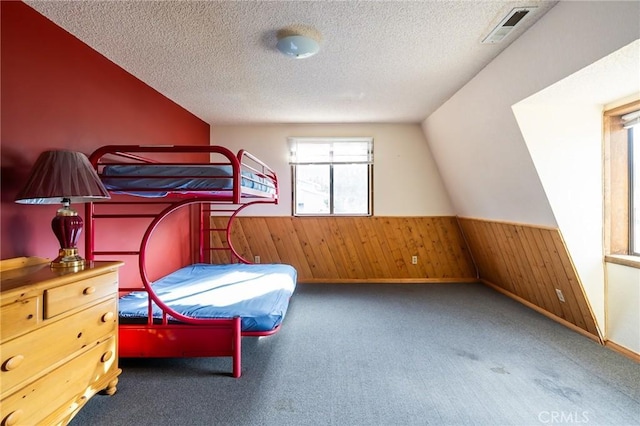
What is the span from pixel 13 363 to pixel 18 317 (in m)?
0.17

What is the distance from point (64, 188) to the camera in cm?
146

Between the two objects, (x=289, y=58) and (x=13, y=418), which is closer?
(x=13, y=418)

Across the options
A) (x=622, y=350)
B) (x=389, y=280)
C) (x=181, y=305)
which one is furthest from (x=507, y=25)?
(x=389, y=280)

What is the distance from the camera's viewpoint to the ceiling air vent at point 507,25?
5.47ft

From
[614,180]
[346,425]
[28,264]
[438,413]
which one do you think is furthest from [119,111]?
[614,180]

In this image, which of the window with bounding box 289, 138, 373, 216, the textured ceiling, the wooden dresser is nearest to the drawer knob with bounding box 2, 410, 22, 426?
the wooden dresser

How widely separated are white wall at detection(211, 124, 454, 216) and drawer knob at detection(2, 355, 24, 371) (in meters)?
3.04

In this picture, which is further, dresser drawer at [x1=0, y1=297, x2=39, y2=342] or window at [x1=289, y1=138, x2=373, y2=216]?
window at [x1=289, y1=138, x2=373, y2=216]

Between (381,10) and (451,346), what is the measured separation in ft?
7.63

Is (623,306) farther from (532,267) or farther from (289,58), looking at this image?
(289,58)

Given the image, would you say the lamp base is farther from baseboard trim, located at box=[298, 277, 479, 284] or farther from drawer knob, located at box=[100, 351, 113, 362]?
baseboard trim, located at box=[298, 277, 479, 284]

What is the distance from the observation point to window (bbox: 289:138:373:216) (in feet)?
13.5

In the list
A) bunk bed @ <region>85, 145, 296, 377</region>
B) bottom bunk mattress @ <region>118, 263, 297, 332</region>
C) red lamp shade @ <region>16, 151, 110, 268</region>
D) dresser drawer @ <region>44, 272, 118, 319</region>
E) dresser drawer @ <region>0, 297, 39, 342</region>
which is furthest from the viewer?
bottom bunk mattress @ <region>118, 263, 297, 332</region>

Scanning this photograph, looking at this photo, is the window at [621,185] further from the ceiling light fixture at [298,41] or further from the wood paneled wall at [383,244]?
the ceiling light fixture at [298,41]
